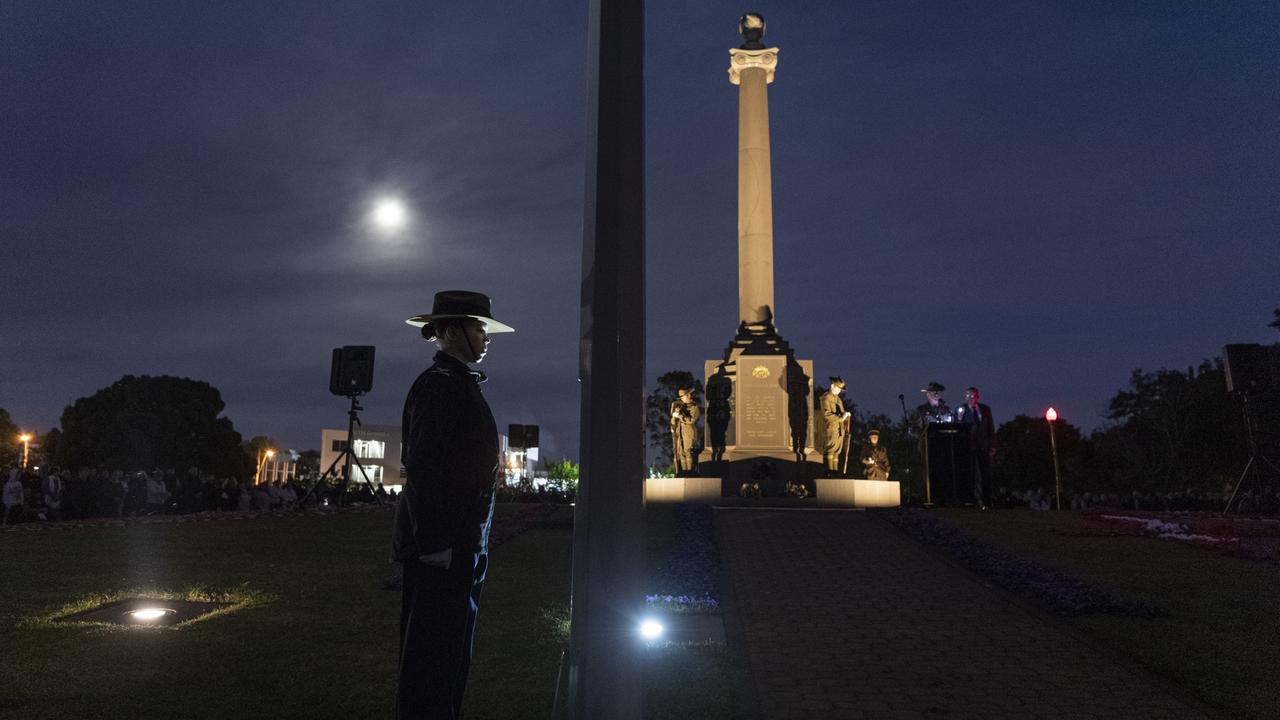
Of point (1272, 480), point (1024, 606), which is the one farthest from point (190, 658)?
point (1272, 480)

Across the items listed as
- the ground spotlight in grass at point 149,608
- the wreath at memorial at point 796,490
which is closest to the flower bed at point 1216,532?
the wreath at memorial at point 796,490

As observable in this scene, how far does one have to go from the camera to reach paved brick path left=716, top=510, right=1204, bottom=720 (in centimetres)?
556

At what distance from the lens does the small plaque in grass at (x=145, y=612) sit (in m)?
7.09

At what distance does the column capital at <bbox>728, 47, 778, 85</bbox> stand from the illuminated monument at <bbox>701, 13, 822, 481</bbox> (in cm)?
4

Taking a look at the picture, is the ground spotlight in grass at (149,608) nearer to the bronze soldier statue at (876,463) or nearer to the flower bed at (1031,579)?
the flower bed at (1031,579)

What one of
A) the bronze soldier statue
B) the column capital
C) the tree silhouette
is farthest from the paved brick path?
the tree silhouette

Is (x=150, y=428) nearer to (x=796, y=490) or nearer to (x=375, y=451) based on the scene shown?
(x=375, y=451)

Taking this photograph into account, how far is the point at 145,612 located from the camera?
24.1 ft

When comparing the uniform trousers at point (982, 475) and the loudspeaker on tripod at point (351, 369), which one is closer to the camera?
the loudspeaker on tripod at point (351, 369)

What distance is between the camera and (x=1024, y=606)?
8.75 m

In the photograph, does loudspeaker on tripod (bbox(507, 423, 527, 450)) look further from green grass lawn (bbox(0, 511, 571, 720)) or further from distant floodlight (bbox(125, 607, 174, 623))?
distant floodlight (bbox(125, 607, 174, 623))

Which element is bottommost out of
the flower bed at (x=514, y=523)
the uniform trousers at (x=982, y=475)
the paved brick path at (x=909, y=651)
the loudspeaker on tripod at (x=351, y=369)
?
the paved brick path at (x=909, y=651)

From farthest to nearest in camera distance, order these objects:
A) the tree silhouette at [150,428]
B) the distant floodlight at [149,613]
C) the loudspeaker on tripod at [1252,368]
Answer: the tree silhouette at [150,428], the loudspeaker on tripod at [1252,368], the distant floodlight at [149,613]

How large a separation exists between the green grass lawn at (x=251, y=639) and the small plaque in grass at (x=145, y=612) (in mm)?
283
